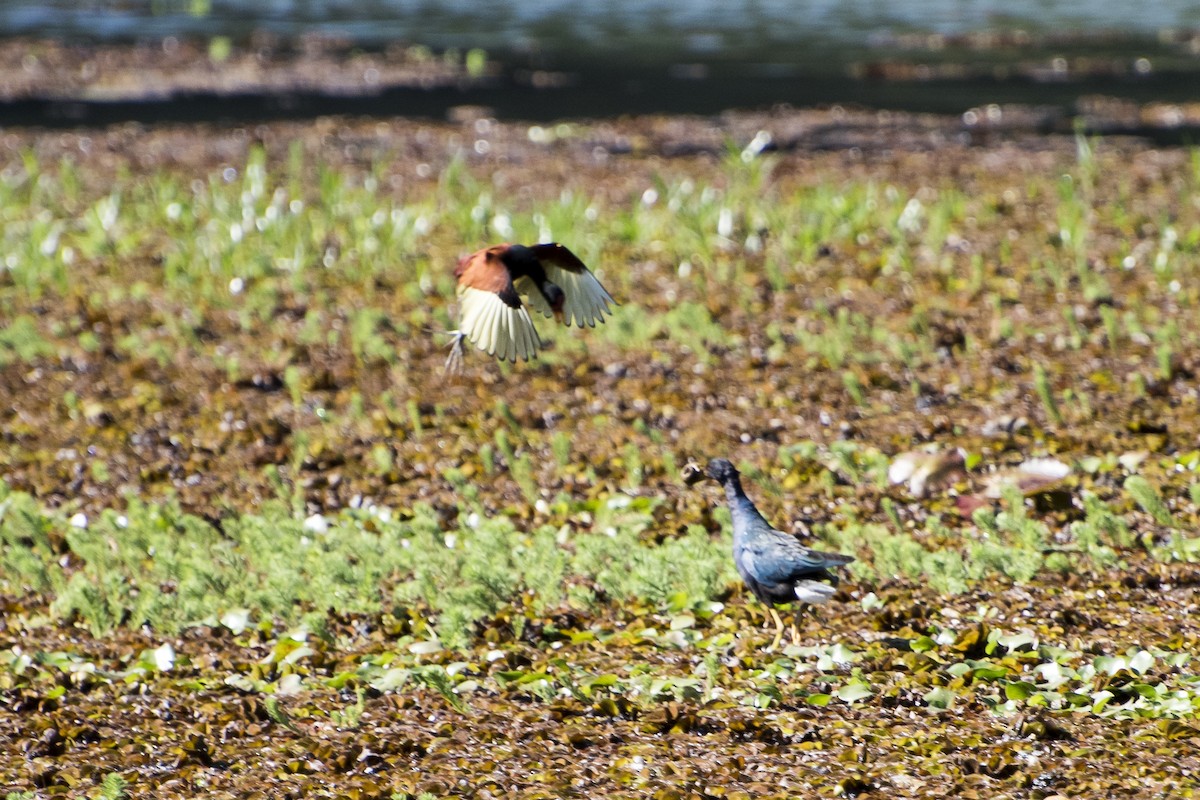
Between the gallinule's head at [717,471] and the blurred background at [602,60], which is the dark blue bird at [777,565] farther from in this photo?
the blurred background at [602,60]

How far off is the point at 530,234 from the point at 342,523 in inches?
187

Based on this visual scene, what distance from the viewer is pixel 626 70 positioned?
26609 millimetres

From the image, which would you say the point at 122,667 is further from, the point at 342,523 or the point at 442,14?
the point at 442,14

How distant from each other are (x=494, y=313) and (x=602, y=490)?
213 cm

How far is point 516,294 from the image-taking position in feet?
Result: 18.8

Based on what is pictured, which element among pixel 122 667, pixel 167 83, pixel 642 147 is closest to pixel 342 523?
pixel 122 667

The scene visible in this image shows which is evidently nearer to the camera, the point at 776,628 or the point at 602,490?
the point at 776,628

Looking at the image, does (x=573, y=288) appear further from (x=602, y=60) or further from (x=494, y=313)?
(x=602, y=60)

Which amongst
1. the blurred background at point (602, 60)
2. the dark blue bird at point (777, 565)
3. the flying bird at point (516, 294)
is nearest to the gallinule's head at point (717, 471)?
the dark blue bird at point (777, 565)

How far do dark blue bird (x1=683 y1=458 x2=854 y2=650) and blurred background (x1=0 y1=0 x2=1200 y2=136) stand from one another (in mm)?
11975

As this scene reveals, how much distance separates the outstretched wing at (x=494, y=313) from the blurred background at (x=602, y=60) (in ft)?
39.7

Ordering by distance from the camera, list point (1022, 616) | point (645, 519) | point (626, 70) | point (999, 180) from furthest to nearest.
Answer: point (626, 70) < point (999, 180) < point (645, 519) < point (1022, 616)

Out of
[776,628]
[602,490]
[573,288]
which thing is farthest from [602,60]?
[776,628]

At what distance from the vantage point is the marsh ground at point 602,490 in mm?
5125
